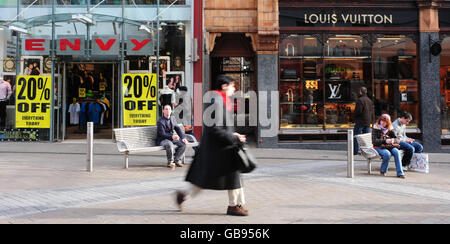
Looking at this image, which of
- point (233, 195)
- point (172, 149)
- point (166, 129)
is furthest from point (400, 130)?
point (233, 195)

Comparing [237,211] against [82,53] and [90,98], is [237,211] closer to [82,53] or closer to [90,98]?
[82,53]

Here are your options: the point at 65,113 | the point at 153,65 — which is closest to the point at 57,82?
the point at 65,113

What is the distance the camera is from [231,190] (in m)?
5.75

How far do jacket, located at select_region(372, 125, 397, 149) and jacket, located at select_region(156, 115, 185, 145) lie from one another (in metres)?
4.29

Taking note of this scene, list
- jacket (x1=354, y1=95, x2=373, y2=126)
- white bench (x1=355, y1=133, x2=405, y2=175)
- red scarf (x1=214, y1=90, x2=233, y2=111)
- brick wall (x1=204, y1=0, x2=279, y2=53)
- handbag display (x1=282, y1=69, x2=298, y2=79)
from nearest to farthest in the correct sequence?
1. red scarf (x1=214, y1=90, x2=233, y2=111)
2. white bench (x1=355, y1=133, x2=405, y2=175)
3. jacket (x1=354, y1=95, x2=373, y2=126)
4. brick wall (x1=204, y1=0, x2=279, y2=53)
5. handbag display (x1=282, y1=69, x2=298, y2=79)

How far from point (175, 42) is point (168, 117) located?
6.05m

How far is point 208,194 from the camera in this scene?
721 centimetres

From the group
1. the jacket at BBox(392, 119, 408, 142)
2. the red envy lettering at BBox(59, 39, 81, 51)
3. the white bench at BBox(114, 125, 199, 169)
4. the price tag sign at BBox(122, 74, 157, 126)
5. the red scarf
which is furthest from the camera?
the price tag sign at BBox(122, 74, 157, 126)

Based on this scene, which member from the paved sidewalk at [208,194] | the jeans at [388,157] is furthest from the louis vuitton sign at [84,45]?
the jeans at [388,157]

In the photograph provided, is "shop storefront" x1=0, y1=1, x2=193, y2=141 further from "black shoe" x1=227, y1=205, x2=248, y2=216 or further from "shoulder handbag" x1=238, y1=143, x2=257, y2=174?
"shoulder handbag" x1=238, y1=143, x2=257, y2=174

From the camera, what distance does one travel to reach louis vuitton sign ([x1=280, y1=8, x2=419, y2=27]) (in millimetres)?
15195

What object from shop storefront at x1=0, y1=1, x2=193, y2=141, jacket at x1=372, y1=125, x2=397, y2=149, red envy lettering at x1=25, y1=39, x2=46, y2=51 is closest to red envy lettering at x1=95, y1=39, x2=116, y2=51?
shop storefront at x1=0, y1=1, x2=193, y2=141

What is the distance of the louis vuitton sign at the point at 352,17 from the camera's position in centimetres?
1520

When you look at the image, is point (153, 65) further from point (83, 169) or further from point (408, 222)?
point (408, 222)
